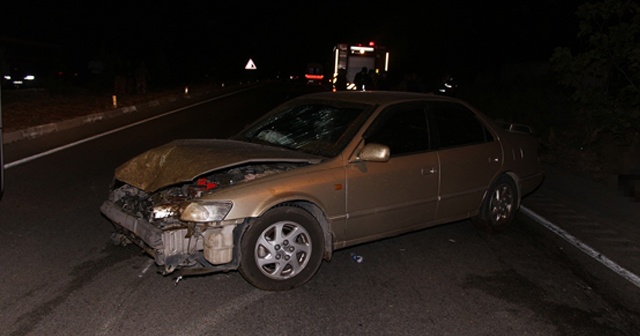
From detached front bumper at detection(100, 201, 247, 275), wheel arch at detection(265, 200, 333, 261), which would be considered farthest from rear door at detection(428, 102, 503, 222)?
detached front bumper at detection(100, 201, 247, 275)

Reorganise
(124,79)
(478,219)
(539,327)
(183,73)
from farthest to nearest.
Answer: (183,73) < (124,79) < (478,219) < (539,327)

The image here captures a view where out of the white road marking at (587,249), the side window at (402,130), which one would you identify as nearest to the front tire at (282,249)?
the side window at (402,130)

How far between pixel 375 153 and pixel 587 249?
2904mm

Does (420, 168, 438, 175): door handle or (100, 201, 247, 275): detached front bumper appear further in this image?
(420, 168, 438, 175): door handle

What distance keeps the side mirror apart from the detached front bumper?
1231 mm

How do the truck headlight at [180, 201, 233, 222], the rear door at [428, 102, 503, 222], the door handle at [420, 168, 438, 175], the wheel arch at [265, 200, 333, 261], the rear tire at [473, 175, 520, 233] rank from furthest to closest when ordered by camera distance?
1. the rear tire at [473, 175, 520, 233]
2. the rear door at [428, 102, 503, 222]
3. the door handle at [420, 168, 438, 175]
4. the wheel arch at [265, 200, 333, 261]
5. the truck headlight at [180, 201, 233, 222]

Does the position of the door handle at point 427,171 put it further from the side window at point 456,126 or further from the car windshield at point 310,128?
the car windshield at point 310,128

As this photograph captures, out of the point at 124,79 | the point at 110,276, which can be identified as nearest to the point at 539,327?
the point at 110,276

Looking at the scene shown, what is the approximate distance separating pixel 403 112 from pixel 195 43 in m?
60.6

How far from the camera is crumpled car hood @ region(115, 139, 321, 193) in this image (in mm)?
4734

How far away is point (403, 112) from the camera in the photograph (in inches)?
225

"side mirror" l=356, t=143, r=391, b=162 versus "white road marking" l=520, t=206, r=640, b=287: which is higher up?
"side mirror" l=356, t=143, r=391, b=162

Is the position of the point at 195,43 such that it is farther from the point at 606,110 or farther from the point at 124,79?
the point at 606,110

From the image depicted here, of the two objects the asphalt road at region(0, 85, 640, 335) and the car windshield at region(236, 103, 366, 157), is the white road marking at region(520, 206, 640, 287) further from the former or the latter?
the car windshield at region(236, 103, 366, 157)
